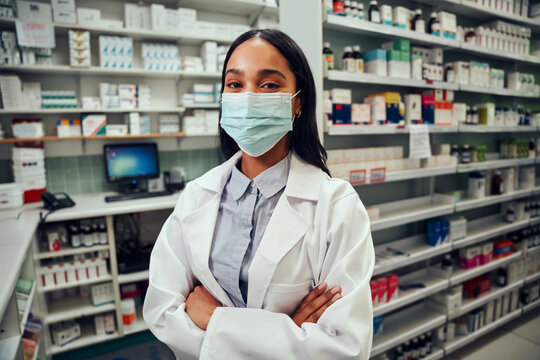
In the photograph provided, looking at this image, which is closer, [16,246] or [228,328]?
[228,328]

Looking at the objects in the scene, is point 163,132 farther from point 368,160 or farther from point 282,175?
point 282,175

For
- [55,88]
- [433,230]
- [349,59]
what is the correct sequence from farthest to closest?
[55,88], [433,230], [349,59]

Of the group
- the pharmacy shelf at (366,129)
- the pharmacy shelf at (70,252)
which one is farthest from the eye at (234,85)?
the pharmacy shelf at (70,252)

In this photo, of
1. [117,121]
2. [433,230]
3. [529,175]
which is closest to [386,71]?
[433,230]

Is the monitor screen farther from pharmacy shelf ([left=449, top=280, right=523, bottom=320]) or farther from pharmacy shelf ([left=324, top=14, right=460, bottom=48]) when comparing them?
pharmacy shelf ([left=449, top=280, right=523, bottom=320])

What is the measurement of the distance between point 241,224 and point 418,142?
71.1 inches

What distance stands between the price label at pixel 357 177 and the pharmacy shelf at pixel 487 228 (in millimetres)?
1277

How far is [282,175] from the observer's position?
4.03 ft

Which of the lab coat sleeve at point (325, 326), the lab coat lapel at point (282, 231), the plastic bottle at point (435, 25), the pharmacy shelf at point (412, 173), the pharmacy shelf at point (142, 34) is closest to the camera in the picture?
the lab coat sleeve at point (325, 326)

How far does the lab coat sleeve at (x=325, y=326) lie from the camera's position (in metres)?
0.96

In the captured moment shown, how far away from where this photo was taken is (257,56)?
1115 millimetres

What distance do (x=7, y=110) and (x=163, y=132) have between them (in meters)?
1.37

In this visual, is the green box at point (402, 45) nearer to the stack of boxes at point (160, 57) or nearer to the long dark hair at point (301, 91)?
the long dark hair at point (301, 91)

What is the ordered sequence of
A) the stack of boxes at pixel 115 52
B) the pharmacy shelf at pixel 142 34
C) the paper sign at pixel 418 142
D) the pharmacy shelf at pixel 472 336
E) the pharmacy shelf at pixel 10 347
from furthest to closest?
the stack of boxes at pixel 115 52, the pharmacy shelf at pixel 142 34, the pharmacy shelf at pixel 472 336, the paper sign at pixel 418 142, the pharmacy shelf at pixel 10 347
